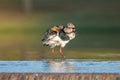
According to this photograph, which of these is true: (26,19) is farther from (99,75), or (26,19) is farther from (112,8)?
(99,75)

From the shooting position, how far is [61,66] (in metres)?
12.4

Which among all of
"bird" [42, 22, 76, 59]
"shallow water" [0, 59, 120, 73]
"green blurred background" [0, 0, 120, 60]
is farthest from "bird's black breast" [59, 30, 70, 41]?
"green blurred background" [0, 0, 120, 60]

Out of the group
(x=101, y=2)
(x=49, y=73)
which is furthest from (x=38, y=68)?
(x=101, y=2)

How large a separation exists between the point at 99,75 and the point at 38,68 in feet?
5.49

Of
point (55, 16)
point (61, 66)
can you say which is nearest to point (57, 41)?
point (61, 66)

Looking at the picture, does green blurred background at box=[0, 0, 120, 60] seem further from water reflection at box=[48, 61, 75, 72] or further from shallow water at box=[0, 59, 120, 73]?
shallow water at box=[0, 59, 120, 73]

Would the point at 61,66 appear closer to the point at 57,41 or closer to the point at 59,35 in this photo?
the point at 59,35

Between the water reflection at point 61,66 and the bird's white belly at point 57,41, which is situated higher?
the water reflection at point 61,66

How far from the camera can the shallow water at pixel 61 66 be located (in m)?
11.4

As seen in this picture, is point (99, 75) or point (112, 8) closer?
point (99, 75)

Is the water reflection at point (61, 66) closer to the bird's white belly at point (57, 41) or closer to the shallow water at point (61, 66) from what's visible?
the shallow water at point (61, 66)

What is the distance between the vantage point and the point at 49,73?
420 inches

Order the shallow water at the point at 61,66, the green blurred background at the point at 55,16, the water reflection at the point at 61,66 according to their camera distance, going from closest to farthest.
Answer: the shallow water at the point at 61,66
the water reflection at the point at 61,66
the green blurred background at the point at 55,16

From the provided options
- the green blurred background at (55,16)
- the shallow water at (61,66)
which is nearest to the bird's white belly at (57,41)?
the shallow water at (61,66)
